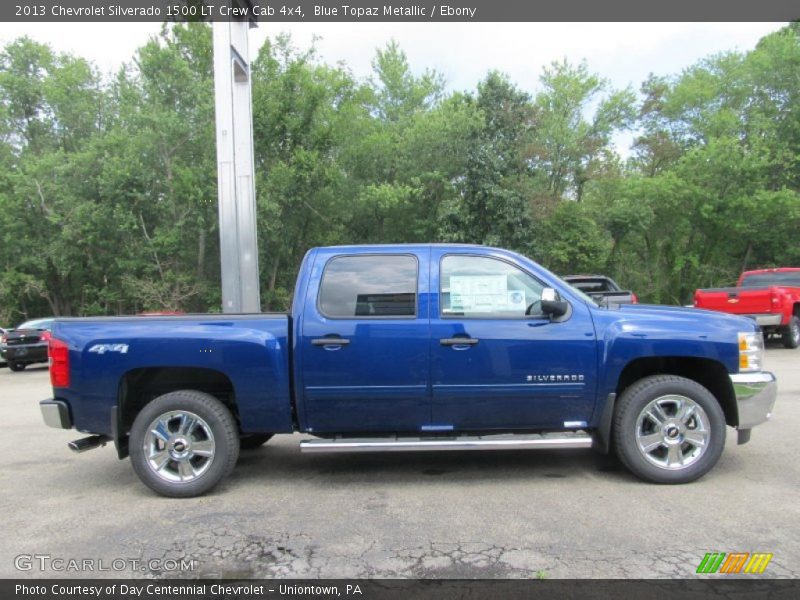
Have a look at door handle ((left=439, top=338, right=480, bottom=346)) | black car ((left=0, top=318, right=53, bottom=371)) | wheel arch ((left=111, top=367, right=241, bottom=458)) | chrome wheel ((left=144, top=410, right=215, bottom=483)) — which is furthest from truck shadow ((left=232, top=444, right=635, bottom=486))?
black car ((left=0, top=318, right=53, bottom=371))

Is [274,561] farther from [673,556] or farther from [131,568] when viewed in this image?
[673,556]

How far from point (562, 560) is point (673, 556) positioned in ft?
2.16

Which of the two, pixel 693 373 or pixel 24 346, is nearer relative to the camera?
pixel 693 373

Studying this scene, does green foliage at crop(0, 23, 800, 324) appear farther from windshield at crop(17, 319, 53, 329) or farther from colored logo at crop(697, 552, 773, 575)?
colored logo at crop(697, 552, 773, 575)

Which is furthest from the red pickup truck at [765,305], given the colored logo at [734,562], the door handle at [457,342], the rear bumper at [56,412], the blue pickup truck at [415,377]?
the rear bumper at [56,412]

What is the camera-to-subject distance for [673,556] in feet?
11.2

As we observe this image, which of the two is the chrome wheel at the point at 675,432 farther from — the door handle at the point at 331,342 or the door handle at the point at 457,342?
the door handle at the point at 331,342

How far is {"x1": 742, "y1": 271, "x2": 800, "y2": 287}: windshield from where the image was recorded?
15.3m

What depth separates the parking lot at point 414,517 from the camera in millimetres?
3422

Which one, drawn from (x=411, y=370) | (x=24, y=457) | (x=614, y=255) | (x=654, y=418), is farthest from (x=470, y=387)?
(x=614, y=255)

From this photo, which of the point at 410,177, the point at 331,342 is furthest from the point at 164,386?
the point at 410,177

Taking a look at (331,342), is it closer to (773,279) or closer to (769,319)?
(769,319)

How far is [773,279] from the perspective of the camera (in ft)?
51.1

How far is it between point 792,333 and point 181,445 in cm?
1508
